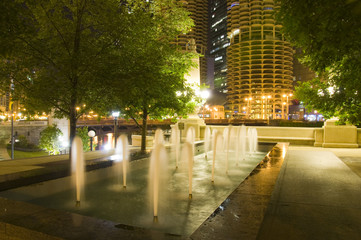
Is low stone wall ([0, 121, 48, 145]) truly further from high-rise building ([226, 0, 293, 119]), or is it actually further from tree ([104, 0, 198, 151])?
high-rise building ([226, 0, 293, 119])

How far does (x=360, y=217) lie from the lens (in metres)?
4.28

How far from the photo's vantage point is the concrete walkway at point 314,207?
3599 mm

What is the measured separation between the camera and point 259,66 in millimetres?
150500

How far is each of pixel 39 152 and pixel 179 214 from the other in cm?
4317

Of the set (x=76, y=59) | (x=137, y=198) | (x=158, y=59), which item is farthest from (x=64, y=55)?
(x=137, y=198)

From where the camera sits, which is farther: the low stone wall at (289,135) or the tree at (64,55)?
the low stone wall at (289,135)

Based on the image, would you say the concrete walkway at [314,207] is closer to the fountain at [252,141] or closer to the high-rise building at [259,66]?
the fountain at [252,141]

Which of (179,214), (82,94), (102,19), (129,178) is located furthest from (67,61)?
(179,214)

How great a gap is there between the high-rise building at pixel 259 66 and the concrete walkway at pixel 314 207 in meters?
138

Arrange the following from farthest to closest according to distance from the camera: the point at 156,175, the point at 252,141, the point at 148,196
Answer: the point at 252,141 < the point at 148,196 < the point at 156,175

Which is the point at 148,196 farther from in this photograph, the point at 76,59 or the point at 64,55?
the point at 64,55

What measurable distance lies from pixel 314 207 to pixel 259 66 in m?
155

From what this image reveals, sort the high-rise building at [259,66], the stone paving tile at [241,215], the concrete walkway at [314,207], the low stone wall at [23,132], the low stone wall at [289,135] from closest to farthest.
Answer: the stone paving tile at [241,215] → the concrete walkway at [314,207] → the low stone wall at [289,135] → the low stone wall at [23,132] → the high-rise building at [259,66]

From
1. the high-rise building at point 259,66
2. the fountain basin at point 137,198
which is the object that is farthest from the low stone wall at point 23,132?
the high-rise building at point 259,66
